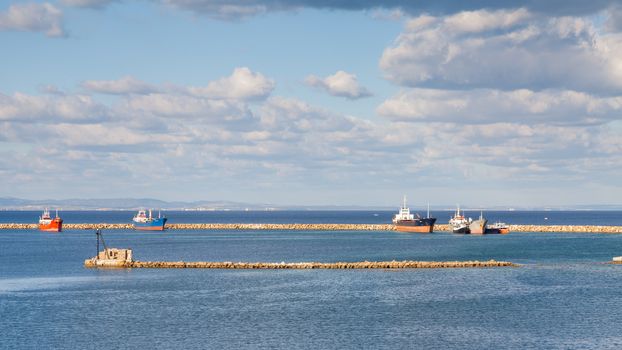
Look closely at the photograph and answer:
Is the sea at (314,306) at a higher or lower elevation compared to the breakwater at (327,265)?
lower

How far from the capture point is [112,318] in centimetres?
7044

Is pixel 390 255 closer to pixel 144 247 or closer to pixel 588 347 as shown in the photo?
pixel 144 247

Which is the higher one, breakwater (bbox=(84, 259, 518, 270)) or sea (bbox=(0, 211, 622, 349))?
breakwater (bbox=(84, 259, 518, 270))

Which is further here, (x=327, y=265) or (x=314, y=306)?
(x=327, y=265)

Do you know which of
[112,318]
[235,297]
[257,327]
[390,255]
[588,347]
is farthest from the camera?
[390,255]

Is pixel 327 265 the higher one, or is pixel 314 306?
pixel 327 265

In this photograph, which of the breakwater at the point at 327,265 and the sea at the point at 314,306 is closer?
the sea at the point at 314,306

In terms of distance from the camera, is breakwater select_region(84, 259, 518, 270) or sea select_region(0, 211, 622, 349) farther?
breakwater select_region(84, 259, 518, 270)

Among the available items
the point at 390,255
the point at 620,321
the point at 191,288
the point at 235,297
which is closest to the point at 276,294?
the point at 235,297

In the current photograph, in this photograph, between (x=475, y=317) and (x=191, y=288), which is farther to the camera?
(x=191, y=288)

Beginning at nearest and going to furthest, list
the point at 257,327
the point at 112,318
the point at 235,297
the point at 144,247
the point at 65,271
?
the point at 257,327 → the point at 112,318 → the point at 235,297 → the point at 65,271 → the point at 144,247

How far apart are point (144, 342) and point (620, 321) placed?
117 feet

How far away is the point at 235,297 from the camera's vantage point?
83.1 m

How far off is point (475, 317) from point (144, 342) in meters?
26.4
